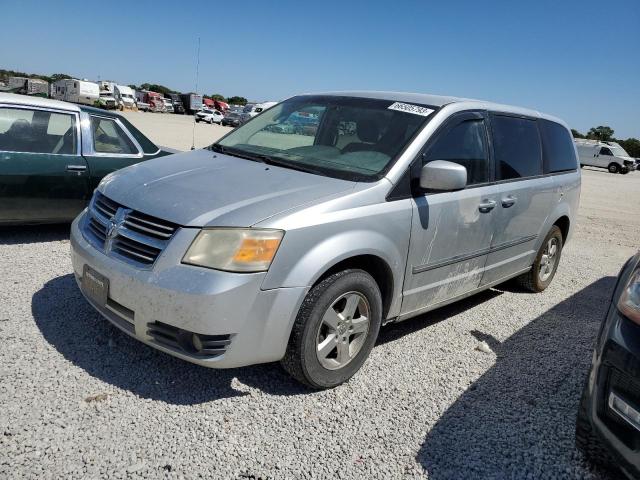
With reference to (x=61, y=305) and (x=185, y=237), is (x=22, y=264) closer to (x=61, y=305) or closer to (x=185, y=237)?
(x=61, y=305)

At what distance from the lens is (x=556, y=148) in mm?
5043

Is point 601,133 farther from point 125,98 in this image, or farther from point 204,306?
point 204,306

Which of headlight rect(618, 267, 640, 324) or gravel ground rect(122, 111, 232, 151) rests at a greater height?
headlight rect(618, 267, 640, 324)

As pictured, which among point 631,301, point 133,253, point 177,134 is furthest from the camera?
point 177,134

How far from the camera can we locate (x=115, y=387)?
2.87 m

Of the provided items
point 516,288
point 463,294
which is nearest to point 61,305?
point 463,294

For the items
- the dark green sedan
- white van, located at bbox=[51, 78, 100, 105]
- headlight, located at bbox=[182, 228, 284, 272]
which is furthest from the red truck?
headlight, located at bbox=[182, 228, 284, 272]

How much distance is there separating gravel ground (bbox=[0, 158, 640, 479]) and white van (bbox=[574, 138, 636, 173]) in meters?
35.2

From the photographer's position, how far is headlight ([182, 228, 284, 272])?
256 centimetres

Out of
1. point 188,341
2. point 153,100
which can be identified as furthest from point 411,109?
point 153,100

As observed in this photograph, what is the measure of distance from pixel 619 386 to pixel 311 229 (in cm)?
156

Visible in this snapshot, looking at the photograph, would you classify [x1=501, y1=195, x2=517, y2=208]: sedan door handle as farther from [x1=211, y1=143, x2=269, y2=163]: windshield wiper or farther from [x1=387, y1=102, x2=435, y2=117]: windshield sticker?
[x1=211, y1=143, x2=269, y2=163]: windshield wiper

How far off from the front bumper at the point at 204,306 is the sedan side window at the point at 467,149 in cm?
152

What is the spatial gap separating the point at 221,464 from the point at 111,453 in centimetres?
51
